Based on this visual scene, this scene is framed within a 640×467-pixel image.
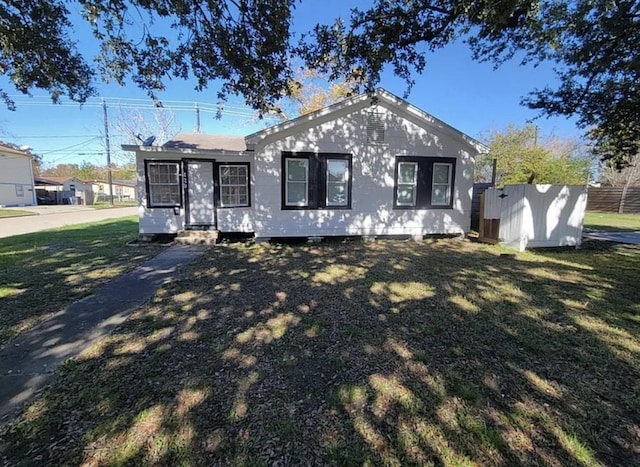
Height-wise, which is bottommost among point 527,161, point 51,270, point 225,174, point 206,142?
point 51,270

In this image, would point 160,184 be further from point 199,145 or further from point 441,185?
point 441,185

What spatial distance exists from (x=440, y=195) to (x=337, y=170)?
3.58 meters

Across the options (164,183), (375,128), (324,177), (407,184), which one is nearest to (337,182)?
(324,177)

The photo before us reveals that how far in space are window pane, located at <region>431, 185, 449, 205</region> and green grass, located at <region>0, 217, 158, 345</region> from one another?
8493 millimetres

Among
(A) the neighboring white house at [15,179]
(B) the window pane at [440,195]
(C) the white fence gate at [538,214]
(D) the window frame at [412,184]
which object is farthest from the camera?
(A) the neighboring white house at [15,179]

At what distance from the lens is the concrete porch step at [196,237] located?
949 centimetres

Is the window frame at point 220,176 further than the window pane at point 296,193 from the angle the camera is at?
Yes

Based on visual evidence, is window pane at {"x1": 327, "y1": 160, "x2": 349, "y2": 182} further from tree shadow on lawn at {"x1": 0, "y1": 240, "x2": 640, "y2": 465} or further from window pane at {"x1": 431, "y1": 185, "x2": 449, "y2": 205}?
tree shadow on lawn at {"x1": 0, "y1": 240, "x2": 640, "y2": 465}

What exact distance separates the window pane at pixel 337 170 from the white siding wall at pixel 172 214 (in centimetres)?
240

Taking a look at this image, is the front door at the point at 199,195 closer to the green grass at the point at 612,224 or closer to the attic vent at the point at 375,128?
the attic vent at the point at 375,128

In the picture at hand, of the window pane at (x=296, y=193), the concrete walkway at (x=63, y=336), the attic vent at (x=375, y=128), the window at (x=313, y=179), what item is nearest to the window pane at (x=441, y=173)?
the attic vent at (x=375, y=128)

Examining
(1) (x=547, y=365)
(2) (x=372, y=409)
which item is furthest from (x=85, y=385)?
(1) (x=547, y=365)

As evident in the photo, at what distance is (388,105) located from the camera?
31.9ft

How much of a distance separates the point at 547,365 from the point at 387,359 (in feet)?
5.01
